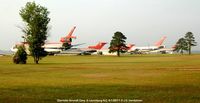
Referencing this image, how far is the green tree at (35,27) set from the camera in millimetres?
81938

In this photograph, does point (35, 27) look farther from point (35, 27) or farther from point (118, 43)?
point (118, 43)

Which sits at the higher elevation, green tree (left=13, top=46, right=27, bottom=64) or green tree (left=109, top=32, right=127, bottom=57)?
green tree (left=109, top=32, right=127, bottom=57)

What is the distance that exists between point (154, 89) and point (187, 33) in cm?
15499

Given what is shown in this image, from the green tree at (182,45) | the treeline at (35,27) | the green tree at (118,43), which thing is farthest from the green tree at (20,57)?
the green tree at (182,45)

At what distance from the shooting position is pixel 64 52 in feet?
609

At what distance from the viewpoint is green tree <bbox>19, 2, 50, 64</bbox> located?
81.9 meters

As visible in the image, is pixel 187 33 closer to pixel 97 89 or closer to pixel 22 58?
pixel 22 58

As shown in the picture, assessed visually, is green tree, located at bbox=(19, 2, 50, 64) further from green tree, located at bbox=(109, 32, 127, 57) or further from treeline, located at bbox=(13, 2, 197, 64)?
green tree, located at bbox=(109, 32, 127, 57)

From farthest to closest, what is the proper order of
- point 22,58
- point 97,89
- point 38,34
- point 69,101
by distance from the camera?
point 38,34
point 22,58
point 97,89
point 69,101

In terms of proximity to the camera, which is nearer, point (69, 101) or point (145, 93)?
point (69, 101)

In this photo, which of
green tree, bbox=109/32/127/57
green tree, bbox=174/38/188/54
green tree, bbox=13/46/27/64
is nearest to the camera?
green tree, bbox=13/46/27/64

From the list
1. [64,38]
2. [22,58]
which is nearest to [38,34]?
[22,58]

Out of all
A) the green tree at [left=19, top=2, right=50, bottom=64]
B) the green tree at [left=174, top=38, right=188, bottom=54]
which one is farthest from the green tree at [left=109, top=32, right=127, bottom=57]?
the green tree at [left=19, top=2, right=50, bottom=64]

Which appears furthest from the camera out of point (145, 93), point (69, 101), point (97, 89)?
point (97, 89)
